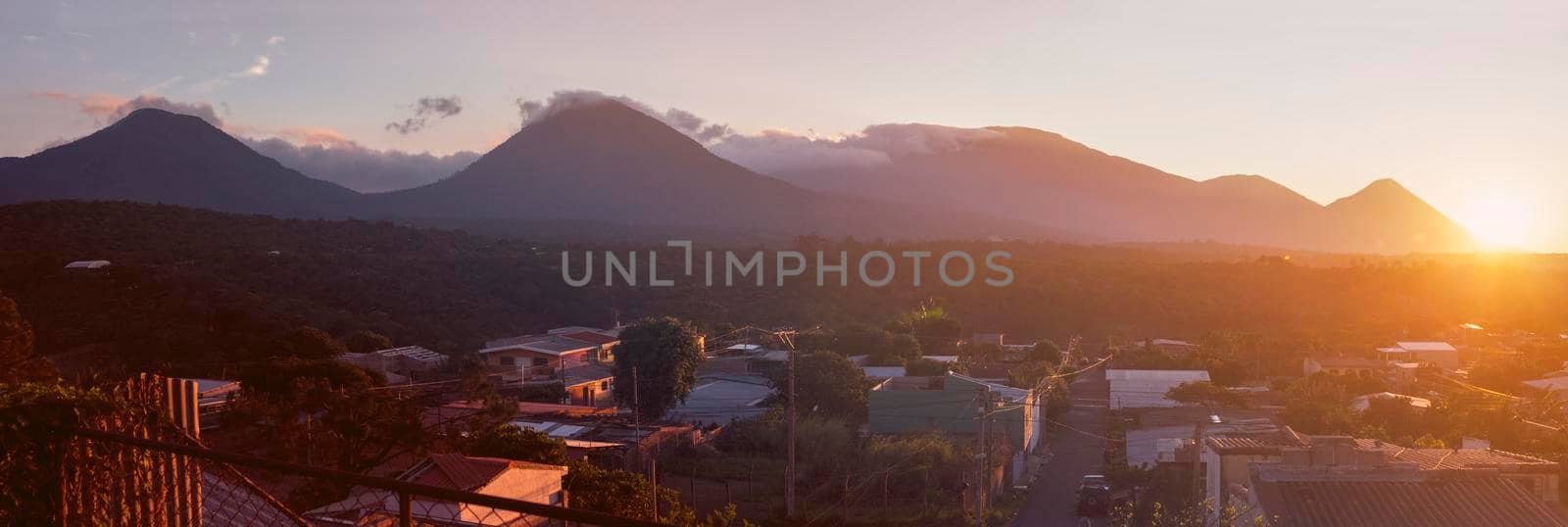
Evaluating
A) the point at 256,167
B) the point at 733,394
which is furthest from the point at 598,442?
the point at 256,167

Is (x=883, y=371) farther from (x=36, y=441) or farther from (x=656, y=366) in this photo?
(x=36, y=441)

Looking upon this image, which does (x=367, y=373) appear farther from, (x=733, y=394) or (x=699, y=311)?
(x=699, y=311)

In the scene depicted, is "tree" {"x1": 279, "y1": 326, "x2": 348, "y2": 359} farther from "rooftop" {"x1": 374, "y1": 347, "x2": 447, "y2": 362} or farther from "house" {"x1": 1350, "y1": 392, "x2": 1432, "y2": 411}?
"house" {"x1": 1350, "y1": 392, "x2": 1432, "y2": 411}

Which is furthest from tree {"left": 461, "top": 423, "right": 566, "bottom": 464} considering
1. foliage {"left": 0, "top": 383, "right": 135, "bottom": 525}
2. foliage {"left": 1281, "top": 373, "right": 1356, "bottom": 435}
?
foliage {"left": 1281, "top": 373, "right": 1356, "bottom": 435}

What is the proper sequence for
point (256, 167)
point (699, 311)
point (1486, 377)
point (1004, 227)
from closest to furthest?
point (1486, 377) < point (699, 311) < point (256, 167) < point (1004, 227)

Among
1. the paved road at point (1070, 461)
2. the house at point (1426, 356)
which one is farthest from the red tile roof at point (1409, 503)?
the house at point (1426, 356)

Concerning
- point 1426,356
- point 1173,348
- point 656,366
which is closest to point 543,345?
point 656,366
